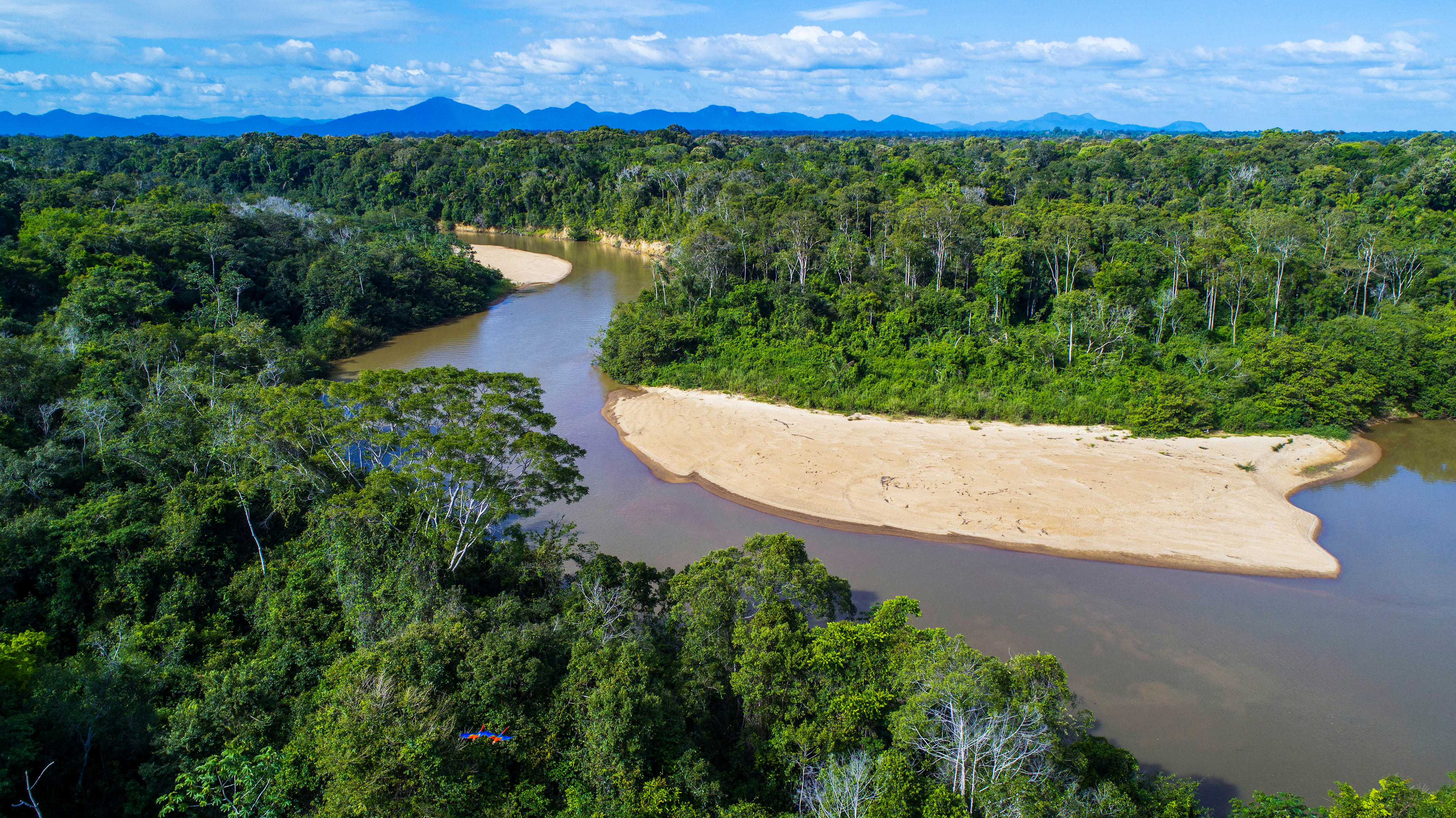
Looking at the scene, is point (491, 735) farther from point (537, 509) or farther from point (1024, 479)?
point (1024, 479)

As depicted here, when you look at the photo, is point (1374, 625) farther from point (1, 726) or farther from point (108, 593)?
point (108, 593)

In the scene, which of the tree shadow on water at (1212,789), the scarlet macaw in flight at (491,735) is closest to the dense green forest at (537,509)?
the scarlet macaw in flight at (491,735)

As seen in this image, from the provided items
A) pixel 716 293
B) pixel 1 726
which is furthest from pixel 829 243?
pixel 1 726

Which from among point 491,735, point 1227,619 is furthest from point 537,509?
point 1227,619

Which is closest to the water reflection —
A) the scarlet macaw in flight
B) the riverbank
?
the scarlet macaw in flight

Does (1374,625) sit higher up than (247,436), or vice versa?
(247,436)

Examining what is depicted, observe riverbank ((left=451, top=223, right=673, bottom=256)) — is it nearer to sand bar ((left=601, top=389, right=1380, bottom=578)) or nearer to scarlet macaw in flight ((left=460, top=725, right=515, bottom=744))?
sand bar ((left=601, top=389, right=1380, bottom=578))

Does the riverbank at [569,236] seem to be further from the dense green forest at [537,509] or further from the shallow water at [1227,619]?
the shallow water at [1227,619]

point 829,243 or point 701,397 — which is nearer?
point 701,397
